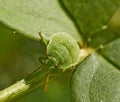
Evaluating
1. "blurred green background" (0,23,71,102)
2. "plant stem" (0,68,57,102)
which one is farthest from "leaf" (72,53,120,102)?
"blurred green background" (0,23,71,102)

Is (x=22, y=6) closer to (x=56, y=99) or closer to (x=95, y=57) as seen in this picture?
(x=95, y=57)

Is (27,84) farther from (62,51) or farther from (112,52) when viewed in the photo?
(112,52)

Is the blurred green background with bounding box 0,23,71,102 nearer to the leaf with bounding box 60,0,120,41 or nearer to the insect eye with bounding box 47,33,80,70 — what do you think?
the leaf with bounding box 60,0,120,41

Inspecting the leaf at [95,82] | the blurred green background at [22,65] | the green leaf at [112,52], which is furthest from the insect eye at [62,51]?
the blurred green background at [22,65]

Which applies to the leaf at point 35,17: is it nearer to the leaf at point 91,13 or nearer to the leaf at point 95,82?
the leaf at point 91,13

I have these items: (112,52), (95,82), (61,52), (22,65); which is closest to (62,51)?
(61,52)
